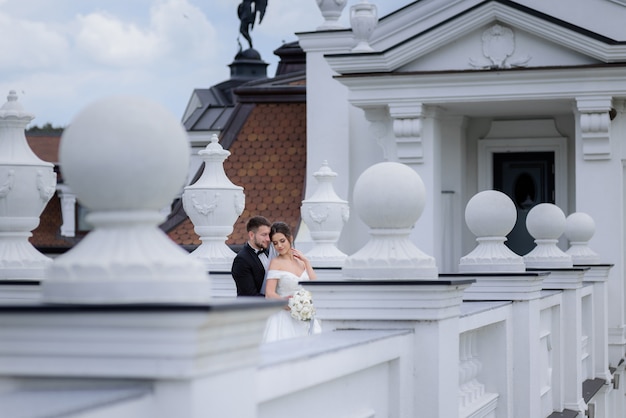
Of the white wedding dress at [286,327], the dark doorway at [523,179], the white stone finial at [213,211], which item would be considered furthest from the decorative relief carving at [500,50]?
the white wedding dress at [286,327]

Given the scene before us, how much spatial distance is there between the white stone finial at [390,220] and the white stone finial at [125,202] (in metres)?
2.59

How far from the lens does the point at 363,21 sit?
63.5ft

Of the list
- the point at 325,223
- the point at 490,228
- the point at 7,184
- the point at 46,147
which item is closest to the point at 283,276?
the point at 490,228

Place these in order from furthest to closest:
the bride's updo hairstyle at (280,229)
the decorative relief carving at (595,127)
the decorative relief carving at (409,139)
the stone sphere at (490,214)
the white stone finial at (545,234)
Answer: the decorative relief carving at (409,139), the decorative relief carving at (595,127), the white stone finial at (545,234), the bride's updo hairstyle at (280,229), the stone sphere at (490,214)

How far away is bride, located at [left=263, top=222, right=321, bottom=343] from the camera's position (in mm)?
9148

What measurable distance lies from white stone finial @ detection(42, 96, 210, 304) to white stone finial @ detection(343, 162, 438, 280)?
8.50 ft

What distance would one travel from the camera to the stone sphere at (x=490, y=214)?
9.06 metres

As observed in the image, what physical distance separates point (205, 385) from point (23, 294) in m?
3.89

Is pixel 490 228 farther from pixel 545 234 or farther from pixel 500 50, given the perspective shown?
pixel 500 50

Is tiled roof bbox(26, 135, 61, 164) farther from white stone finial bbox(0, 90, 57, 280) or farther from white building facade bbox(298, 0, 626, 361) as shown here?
white stone finial bbox(0, 90, 57, 280)

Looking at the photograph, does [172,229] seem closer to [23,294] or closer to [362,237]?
[362,237]

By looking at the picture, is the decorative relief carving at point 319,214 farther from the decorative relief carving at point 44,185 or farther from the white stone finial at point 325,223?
the decorative relief carving at point 44,185

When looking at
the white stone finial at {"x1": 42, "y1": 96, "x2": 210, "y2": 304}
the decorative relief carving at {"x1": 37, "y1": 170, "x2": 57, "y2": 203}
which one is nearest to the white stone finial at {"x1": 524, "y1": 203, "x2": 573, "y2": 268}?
the decorative relief carving at {"x1": 37, "y1": 170, "x2": 57, "y2": 203}

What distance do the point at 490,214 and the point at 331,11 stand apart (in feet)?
40.5
